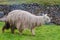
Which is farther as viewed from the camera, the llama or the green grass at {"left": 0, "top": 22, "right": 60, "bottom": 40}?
the llama

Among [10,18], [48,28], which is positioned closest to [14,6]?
[48,28]

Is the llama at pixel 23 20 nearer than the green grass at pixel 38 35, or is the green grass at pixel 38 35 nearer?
the green grass at pixel 38 35

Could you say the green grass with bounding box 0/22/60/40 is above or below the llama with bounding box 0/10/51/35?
below

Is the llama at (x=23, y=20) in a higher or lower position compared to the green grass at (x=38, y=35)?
higher

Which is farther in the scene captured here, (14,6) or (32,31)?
(14,6)

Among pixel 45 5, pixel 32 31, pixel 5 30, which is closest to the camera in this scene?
pixel 32 31

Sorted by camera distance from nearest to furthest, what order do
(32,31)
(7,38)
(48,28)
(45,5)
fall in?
(7,38)
(32,31)
(48,28)
(45,5)

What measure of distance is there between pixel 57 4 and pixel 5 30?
5741 mm

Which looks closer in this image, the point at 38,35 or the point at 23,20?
the point at 23,20

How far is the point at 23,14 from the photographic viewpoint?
41.6 feet

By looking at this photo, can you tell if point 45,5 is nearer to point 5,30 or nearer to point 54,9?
point 54,9

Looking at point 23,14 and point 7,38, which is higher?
point 23,14

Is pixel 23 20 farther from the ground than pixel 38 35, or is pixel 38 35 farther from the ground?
pixel 23 20

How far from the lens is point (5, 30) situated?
545 inches
